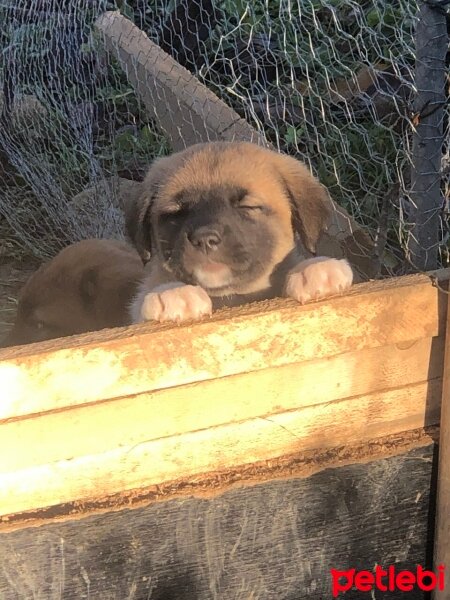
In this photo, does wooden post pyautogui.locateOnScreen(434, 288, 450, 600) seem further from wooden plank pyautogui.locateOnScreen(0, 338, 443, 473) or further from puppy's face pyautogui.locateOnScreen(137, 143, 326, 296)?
puppy's face pyautogui.locateOnScreen(137, 143, 326, 296)

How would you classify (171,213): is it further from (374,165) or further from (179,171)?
(374,165)

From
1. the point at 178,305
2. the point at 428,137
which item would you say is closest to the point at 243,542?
the point at 178,305

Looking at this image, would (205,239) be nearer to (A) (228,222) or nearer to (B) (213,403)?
(A) (228,222)

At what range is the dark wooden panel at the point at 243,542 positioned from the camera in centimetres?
196

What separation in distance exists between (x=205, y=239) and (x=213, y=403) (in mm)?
550

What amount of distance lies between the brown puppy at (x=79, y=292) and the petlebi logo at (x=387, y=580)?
4.24 feet

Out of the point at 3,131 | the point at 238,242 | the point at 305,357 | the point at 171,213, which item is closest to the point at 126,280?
the point at 171,213

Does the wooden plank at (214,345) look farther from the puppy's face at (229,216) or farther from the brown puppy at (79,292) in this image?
the brown puppy at (79,292)

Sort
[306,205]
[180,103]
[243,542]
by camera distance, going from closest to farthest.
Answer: [243,542] → [306,205] → [180,103]

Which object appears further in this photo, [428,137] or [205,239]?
[428,137]

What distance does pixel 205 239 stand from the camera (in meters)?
2.29

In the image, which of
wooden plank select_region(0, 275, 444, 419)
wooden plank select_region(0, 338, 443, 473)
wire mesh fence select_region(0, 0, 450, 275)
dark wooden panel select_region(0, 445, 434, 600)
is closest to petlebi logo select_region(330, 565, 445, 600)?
dark wooden panel select_region(0, 445, 434, 600)

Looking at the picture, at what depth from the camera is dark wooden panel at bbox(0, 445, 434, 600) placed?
1963 millimetres

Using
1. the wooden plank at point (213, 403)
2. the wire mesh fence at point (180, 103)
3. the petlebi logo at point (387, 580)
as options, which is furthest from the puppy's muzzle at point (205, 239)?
the petlebi logo at point (387, 580)
